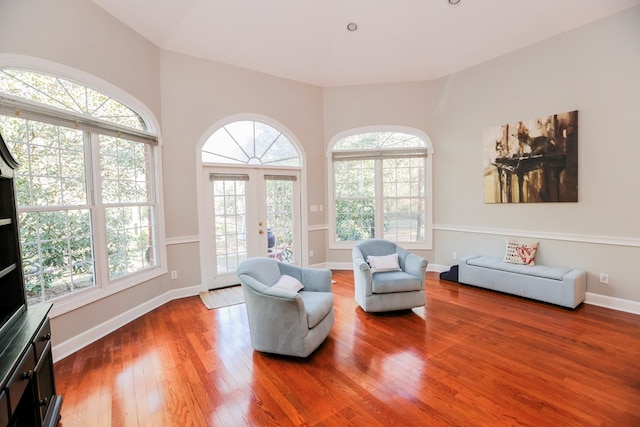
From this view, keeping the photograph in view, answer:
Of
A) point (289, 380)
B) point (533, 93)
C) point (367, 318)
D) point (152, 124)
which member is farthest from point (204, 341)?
point (533, 93)

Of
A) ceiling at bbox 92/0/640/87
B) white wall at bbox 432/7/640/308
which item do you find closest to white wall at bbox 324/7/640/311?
white wall at bbox 432/7/640/308

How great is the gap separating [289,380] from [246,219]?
9.50 ft

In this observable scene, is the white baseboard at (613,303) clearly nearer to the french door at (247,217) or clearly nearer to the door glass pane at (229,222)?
the french door at (247,217)

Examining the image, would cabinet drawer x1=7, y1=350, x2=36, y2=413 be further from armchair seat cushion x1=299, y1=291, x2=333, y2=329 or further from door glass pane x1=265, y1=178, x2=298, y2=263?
door glass pane x1=265, y1=178, x2=298, y2=263

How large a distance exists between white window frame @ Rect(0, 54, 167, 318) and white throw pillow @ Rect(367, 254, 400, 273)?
280cm

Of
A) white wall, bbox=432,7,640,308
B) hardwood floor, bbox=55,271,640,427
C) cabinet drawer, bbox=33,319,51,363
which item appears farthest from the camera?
white wall, bbox=432,7,640,308

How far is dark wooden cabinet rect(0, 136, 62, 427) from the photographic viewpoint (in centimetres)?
137

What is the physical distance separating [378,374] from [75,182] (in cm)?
341

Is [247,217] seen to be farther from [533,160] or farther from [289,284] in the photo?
[533,160]

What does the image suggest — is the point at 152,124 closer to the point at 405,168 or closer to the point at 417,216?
the point at 405,168

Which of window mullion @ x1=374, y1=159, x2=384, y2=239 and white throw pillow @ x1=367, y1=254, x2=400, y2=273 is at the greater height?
window mullion @ x1=374, y1=159, x2=384, y2=239

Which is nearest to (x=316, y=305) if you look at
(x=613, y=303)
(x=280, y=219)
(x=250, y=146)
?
(x=280, y=219)

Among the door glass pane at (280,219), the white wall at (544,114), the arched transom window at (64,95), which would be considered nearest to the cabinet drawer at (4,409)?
the arched transom window at (64,95)

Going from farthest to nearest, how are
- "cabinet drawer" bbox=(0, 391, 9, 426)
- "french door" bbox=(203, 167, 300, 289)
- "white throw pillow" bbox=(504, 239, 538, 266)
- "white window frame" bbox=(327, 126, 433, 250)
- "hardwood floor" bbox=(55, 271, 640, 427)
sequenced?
"white window frame" bbox=(327, 126, 433, 250), "french door" bbox=(203, 167, 300, 289), "white throw pillow" bbox=(504, 239, 538, 266), "hardwood floor" bbox=(55, 271, 640, 427), "cabinet drawer" bbox=(0, 391, 9, 426)
